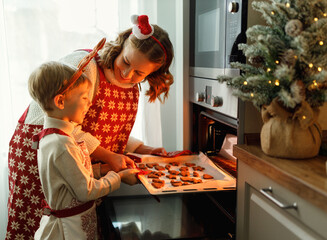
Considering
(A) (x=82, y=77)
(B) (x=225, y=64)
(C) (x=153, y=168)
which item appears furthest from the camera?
(C) (x=153, y=168)

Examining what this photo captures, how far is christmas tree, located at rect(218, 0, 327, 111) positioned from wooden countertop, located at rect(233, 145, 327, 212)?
0.16 m

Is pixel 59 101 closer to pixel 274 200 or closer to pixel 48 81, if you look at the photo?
pixel 48 81

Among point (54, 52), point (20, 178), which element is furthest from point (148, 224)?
point (54, 52)

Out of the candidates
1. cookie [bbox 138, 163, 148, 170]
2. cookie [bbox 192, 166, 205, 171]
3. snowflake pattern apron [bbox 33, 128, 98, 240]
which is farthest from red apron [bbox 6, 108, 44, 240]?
cookie [bbox 192, 166, 205, 171]

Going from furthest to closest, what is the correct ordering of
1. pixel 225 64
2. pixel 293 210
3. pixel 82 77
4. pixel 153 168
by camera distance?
pixel 153 168 < pixel 225 64 < pixel 82 77 < pixel 293 210

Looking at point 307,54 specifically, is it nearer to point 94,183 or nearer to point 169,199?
point 94,183

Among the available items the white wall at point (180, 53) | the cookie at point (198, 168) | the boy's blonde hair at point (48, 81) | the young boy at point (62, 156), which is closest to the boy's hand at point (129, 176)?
the young boy at point (62, 156)

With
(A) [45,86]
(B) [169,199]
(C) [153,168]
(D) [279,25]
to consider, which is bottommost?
(B) [169,199]

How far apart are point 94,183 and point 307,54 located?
77 cm

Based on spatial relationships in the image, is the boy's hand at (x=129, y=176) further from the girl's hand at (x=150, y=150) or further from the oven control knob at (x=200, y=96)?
the oven control knob at (x=200, y=96)

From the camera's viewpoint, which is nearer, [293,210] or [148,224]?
[293,210]

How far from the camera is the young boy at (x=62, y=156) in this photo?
114 centimetres

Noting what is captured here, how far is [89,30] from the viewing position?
1966mm

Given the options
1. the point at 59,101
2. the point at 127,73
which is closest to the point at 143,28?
the point at 127,73
